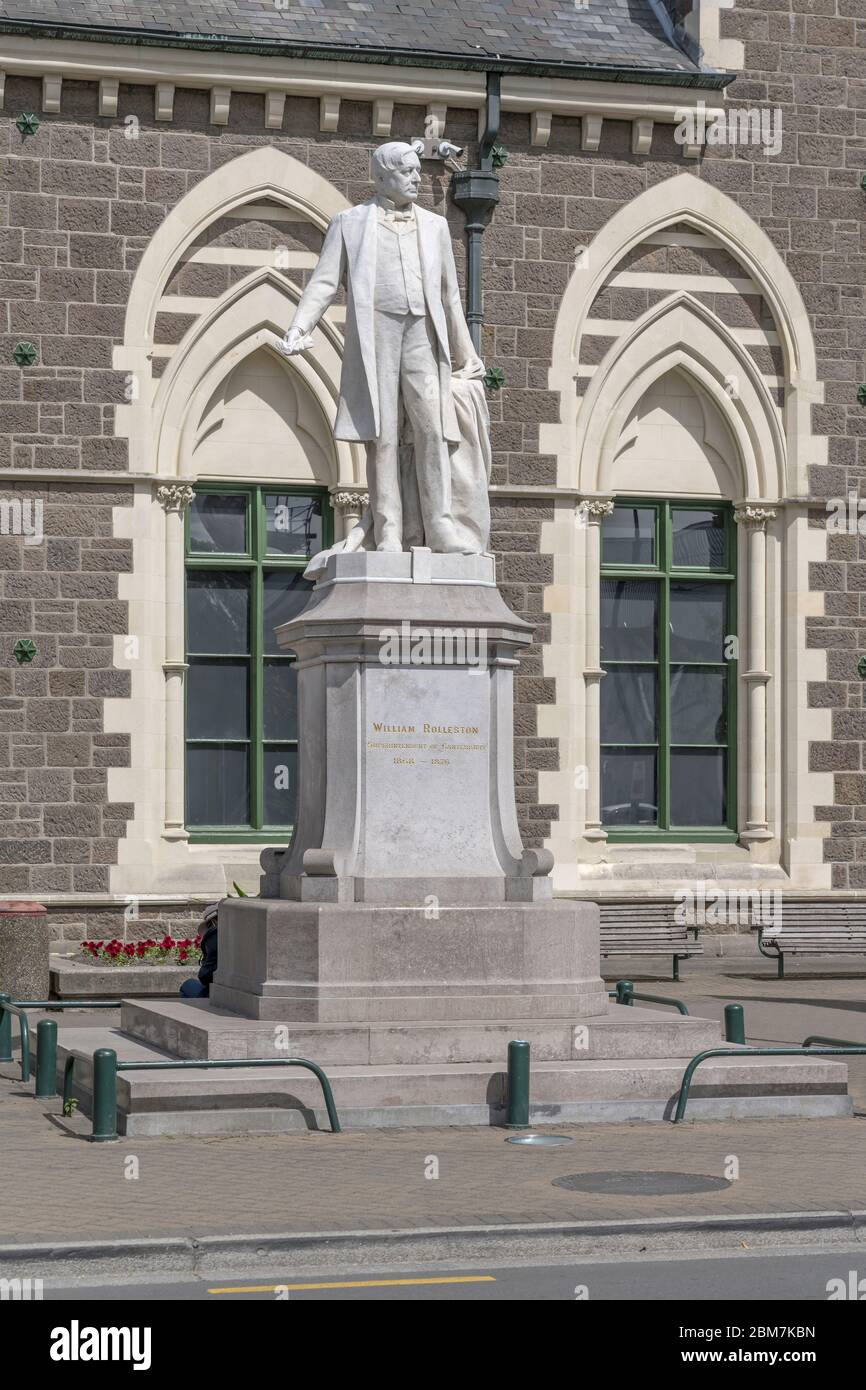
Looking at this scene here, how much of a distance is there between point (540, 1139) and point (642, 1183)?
1.48m

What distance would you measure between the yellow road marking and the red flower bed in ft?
37.7

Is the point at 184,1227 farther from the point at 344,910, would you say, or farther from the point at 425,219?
the point at 425,219

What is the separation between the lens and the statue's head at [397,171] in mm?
14188

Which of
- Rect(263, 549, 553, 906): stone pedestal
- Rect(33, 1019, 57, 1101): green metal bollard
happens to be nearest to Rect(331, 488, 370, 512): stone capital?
Rect(263, 549, 553, 906): stone pedestal

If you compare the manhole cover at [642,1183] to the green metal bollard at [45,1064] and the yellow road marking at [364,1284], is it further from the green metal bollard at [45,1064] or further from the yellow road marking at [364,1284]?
the green metal bollard at [45,1064]

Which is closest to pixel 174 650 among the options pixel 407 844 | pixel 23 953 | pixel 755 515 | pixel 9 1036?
pixel 23 953

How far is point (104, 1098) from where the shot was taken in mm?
11438

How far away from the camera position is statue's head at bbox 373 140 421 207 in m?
14.2

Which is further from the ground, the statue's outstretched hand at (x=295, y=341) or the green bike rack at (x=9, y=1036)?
the statue's outstretched hand at (x=295, y=341)

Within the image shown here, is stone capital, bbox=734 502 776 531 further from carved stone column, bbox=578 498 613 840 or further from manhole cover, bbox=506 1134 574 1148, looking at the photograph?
manhole cover, bbox=506 1134 574 1148

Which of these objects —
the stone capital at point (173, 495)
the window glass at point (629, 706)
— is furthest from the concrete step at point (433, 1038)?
the window glass at point (629, 706)

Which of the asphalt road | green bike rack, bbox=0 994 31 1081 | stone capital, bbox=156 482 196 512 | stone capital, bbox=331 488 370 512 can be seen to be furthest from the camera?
stone capital, bbox=331 488 370 512

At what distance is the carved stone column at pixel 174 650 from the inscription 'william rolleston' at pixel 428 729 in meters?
9.05

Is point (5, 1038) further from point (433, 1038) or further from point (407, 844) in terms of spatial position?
point (433, 1038)
